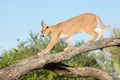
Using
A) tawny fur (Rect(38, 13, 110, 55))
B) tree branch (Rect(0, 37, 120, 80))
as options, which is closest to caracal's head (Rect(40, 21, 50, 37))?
tawny fur (Rect(38, 13, 110, 55))

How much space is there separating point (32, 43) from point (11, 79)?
39.3 meters

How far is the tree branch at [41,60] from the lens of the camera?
30.2 feet

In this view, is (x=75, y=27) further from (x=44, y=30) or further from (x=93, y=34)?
(x=44, y=30)

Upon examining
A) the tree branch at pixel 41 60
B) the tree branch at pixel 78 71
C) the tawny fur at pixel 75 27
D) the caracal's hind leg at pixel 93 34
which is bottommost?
the tree branch at pixel 78 71

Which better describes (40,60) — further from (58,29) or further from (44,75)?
(44,75)

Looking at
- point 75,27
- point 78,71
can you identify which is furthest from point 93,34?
point 78,71

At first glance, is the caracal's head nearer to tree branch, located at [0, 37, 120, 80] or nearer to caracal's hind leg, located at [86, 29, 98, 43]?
caracal's hind leg, located at [86, 29, 98, 43]

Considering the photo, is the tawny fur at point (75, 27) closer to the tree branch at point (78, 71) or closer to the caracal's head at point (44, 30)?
the caracal's head at point (44, 30)

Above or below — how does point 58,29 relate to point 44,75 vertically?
above

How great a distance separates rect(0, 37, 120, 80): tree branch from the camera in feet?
30.2

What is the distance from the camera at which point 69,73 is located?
36.1 ft

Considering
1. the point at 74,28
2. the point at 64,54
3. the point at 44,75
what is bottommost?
the point at 44,75

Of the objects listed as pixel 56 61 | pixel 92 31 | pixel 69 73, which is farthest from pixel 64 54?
pixel 92 31

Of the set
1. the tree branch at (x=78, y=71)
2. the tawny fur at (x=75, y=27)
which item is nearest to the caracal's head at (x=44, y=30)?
the tawny fur at (x=75, y=27)
